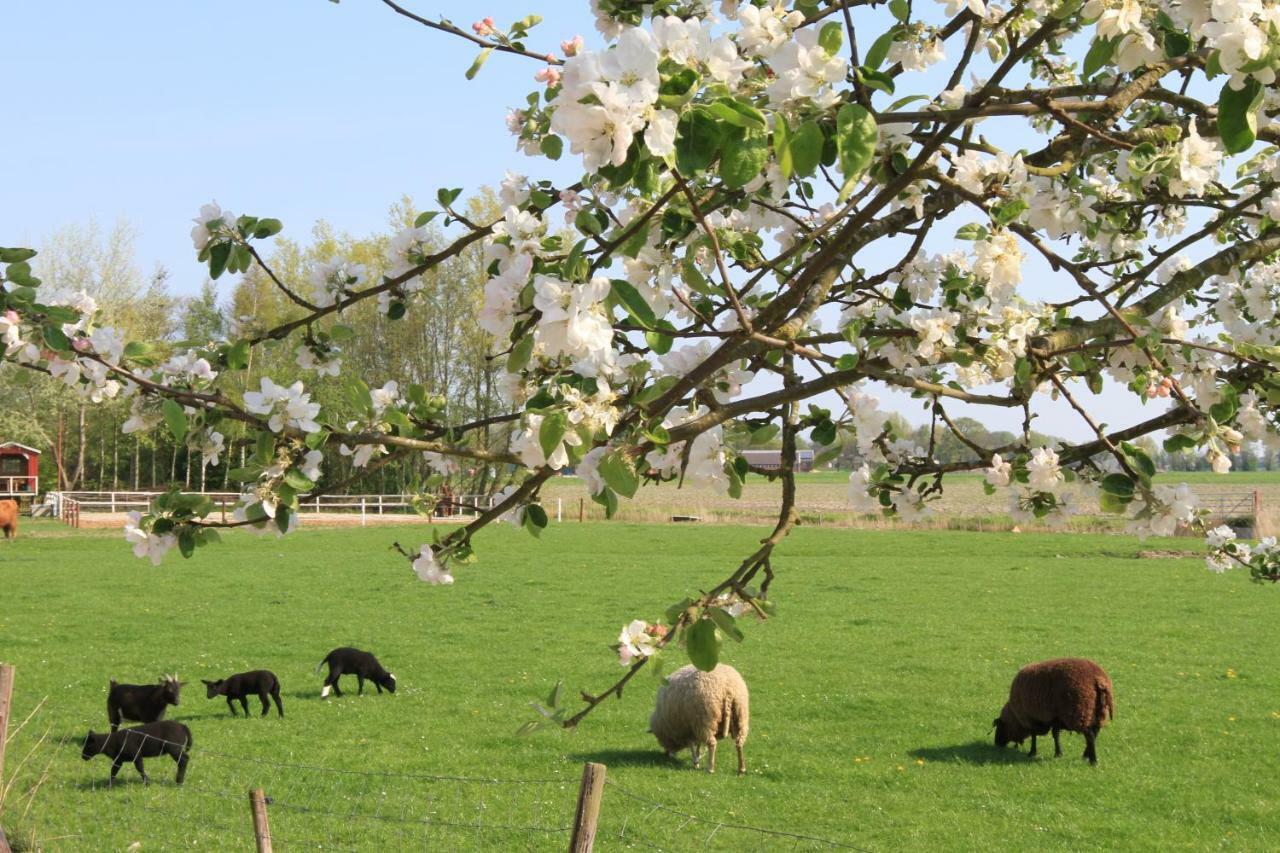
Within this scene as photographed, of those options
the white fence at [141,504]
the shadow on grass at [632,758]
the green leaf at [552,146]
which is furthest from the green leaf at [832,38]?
the white fence at [141,504]

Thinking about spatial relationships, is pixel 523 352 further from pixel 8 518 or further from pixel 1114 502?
pixel 8 518

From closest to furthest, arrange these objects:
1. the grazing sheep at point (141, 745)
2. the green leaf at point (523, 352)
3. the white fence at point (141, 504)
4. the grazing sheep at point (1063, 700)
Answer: the green leaf at point (523, 352), the grazing sheep at point (141, 745), the grazing sheep at point (1063, 700), the white fence at point (141, 504)

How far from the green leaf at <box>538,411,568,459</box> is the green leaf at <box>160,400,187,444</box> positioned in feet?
3.19

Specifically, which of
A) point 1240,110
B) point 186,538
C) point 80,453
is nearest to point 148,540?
point 186,538

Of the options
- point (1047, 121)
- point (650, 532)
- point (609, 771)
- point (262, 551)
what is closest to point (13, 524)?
point (262, 551)

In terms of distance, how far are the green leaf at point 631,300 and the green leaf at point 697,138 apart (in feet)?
0.73

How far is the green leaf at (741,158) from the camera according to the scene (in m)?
1.30

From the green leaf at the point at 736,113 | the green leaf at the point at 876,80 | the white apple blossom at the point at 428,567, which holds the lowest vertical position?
the white apple blossom at the point at 428,567

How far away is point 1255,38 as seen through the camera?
52.2 inches

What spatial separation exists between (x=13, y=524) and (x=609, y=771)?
26301 millimetres

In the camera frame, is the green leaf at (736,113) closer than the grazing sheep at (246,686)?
Yes

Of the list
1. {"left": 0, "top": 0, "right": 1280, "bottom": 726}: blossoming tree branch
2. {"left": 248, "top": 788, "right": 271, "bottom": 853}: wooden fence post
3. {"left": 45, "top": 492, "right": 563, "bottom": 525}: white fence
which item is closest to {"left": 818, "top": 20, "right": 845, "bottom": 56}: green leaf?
{"left": 0, "top": 0, "right": 1280, "bottom": 726}: blossoming tree branch

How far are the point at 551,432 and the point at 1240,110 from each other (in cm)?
89

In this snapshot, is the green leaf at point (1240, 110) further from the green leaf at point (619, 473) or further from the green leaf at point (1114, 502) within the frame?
the green leaf at point (1114, 502)
